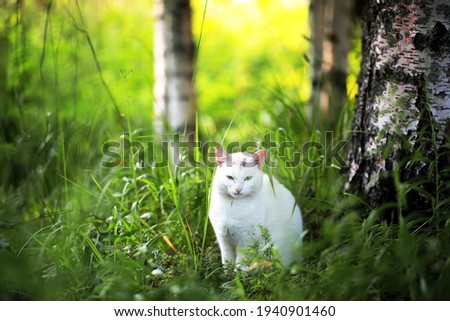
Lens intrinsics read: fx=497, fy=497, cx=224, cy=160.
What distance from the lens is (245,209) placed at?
7.94ft

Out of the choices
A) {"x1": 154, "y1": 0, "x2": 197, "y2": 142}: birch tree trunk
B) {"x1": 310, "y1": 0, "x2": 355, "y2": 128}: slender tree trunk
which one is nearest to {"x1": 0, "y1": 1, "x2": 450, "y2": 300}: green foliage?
{"x1": 154, "y1": 0, "x2": 197, "y2": 142}: birch tree trunk

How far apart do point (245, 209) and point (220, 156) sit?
0.94ft

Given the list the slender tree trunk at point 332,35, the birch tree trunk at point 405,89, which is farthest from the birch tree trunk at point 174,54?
the birch tree trunk at point 405,89

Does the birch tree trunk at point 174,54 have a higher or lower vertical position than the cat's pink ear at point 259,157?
higher

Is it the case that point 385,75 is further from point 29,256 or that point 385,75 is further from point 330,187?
point 29,256

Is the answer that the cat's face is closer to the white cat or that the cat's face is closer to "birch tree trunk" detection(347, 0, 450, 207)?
the white cat

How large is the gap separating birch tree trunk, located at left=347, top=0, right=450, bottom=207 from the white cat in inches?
17.1

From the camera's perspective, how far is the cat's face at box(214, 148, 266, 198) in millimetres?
2374

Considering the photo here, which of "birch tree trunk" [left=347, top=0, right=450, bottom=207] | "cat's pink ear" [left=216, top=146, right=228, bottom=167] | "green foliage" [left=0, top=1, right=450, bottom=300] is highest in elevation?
"birch tree trunk" [left=347, top=0, right=450, bottom=207]

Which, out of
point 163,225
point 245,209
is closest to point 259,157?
point 245,209

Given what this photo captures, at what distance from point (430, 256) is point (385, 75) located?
3.13 ft

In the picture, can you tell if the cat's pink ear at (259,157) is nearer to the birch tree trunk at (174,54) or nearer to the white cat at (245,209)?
the white cat at (245,209)

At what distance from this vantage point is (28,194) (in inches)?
116

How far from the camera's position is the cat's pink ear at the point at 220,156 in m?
2.42
